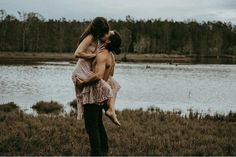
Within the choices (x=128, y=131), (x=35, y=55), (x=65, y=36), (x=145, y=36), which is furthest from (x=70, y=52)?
(x=128, y=131)

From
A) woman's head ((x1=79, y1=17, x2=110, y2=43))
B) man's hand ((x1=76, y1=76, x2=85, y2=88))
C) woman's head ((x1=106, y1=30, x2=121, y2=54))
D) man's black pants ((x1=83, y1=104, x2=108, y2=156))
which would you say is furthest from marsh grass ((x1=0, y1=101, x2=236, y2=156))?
woman's head ((x1=79, y1=17, x2=110, y2=43))

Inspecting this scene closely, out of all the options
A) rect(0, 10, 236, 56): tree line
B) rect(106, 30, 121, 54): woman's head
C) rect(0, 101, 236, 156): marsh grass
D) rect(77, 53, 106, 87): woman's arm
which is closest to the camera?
rect(77, 53, 106, 87): woman's arm

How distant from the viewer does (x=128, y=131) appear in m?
10.8

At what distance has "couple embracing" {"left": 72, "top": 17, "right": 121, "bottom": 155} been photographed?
713 centimetres

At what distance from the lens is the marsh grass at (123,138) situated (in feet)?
28.6

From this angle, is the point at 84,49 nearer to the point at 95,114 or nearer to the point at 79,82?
the point at 79,82

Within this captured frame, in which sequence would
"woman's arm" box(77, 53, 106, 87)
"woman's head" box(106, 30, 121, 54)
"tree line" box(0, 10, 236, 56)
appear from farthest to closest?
"tree line" box(0, 10, 236, 56) < "woman's head" box(106, 30, 121, 54) < "woman's arm" box(77, 53, 106, 87)

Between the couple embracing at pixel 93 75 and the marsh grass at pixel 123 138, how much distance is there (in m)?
1.47

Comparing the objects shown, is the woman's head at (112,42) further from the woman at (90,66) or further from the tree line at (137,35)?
the tree line at (137,35)

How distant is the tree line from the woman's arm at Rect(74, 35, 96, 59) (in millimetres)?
101231

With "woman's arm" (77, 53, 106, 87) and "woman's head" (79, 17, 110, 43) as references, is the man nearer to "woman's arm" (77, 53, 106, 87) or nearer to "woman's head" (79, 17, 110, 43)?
"woman's arm" (77, 53, 106, 87)

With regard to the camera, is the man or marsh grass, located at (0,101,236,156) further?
marsh grass, located at (0,101,236,156)

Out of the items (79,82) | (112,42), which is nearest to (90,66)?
(79,82)

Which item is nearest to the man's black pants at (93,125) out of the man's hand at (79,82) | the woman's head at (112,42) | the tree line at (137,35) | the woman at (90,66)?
the woman at (90,66)
